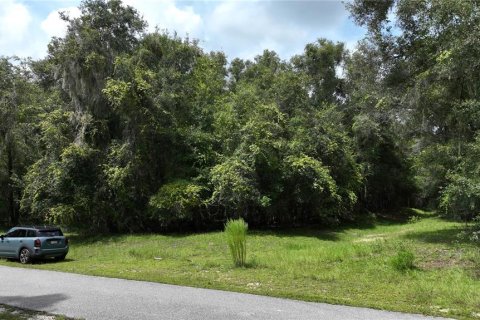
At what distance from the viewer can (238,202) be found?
80.6 ft

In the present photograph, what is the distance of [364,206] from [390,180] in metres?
3.43

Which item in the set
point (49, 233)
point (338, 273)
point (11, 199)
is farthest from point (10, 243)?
point (11, 199)

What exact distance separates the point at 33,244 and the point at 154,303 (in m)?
10.8

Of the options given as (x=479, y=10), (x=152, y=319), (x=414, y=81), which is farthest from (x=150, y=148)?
A: (x=152, y=319)

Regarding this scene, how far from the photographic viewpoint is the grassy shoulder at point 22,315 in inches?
295

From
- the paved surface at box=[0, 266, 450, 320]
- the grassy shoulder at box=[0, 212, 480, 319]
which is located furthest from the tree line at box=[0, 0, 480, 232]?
the paved surface at box=[0, 266, 450, 320]

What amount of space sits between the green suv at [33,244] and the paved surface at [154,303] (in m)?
6.24

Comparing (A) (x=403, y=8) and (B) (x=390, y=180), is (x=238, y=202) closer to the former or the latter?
(A) (x=403, y=8)

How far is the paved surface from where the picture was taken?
302 inches

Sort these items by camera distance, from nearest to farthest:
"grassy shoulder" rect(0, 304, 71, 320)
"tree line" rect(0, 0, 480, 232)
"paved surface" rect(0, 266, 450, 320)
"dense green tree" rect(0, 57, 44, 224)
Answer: "grassy shoulder" rect(0, 304, 71, 320), "paved surface" rect(0, 266, 450, 320), "tree line" rect(0, 0, 480, 232), "dense green tree" rect(0, 57, 44, 224)

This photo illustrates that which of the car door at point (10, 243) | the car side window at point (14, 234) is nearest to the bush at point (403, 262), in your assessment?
the car door at point (10, 243)

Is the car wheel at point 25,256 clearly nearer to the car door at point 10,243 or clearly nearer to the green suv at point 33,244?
the green suv at point 33,244

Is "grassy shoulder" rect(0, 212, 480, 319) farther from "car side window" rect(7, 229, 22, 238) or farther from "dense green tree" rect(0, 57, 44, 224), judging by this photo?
"dense green tree" rect(0, 57, 44, 224)

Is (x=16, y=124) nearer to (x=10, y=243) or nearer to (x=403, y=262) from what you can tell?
(x=10, y=243)
